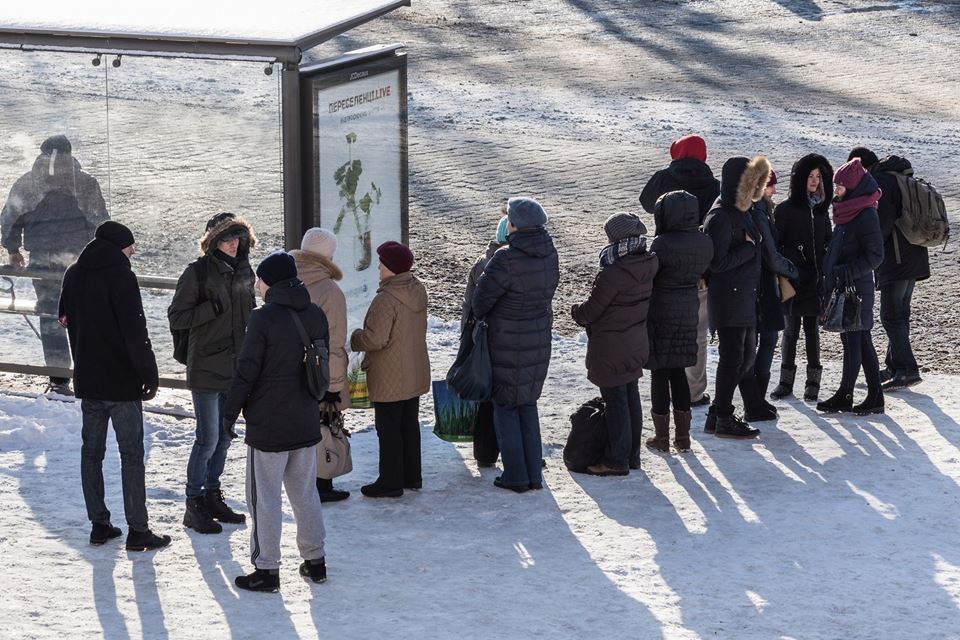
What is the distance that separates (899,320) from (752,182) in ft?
6.62

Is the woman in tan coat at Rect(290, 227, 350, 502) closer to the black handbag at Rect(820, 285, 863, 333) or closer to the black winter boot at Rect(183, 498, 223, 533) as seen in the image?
the black winter boot at Rect(183, 498, 223, 533)

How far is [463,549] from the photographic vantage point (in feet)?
24.4

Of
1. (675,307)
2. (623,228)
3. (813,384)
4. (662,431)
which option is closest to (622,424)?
(662,431)

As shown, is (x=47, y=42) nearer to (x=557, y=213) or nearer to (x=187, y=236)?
(x=187, y=236)

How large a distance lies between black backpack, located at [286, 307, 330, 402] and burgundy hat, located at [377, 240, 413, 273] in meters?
1.24

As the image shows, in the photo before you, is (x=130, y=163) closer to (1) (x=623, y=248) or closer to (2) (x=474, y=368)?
(2) (x=474, y=368)

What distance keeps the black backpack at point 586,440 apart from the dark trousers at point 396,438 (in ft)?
3.10

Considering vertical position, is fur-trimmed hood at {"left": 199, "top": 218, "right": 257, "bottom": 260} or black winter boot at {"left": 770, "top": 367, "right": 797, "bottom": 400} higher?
fur-trimmed hood at {"left": 199, "top": 218, "right": 257, "bottom": 260}

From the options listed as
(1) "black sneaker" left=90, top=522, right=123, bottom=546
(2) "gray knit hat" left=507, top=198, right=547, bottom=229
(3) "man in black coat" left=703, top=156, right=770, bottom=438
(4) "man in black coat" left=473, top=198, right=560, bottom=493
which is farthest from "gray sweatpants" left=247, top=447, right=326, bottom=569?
(3) "man in black coat" left=703, top=156, right=770, bottom=438

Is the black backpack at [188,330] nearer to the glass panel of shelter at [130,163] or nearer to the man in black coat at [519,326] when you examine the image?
the man in black coat at [519,326]

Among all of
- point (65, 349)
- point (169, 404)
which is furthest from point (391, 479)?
A: point (65, 349)

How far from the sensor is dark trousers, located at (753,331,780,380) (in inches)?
369

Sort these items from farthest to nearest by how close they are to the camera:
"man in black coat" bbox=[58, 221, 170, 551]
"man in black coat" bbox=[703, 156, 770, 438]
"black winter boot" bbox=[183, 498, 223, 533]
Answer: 1. "man in black coat" bbox=[703, 156, 770, 438]
2. "black winter boot" bbox=[183, 498, 223, 533]
3. "man in black coat" bbox=[58, 221, 170, 551]

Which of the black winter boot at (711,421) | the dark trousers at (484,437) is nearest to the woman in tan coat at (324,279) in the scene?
the dark trousers at (484,437)
